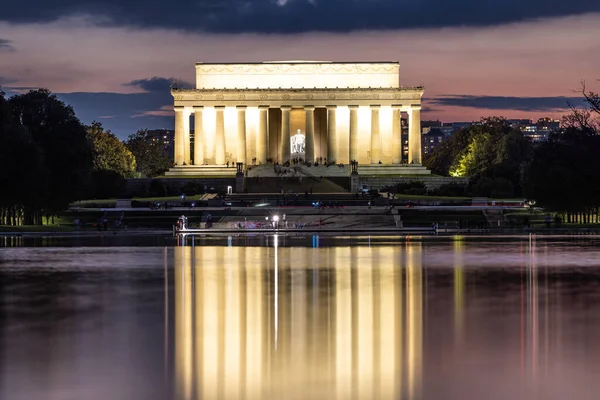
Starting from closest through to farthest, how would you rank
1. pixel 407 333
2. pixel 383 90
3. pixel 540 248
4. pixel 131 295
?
pixel 407 333 → pixel 131 295 → pixel 540 248 → pixel 383 90

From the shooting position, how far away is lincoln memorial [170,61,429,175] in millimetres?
149375

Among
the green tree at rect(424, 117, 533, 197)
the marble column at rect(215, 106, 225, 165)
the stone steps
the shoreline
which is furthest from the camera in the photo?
the marble column at rect(215, 106, 225, 165)

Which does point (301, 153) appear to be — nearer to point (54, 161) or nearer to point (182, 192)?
point (182, 192)

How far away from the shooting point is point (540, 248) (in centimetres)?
5772

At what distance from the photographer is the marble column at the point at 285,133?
494ft

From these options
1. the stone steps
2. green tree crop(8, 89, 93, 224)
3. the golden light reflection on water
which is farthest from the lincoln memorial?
the golden light reflection on water

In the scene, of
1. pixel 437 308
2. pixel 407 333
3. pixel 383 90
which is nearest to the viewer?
pixel 407 333

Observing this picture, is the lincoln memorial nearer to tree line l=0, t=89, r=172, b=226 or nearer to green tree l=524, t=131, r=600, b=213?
tree line l=0, t=89, r=172, b=226

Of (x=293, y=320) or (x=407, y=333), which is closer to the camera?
(x=407, y=333)

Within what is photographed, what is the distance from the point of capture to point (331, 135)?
150750 millimetres

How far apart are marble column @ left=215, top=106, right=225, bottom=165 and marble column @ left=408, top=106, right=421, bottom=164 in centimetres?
2433

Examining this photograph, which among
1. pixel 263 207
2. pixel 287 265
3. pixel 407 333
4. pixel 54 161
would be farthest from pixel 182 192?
pixel 407 333

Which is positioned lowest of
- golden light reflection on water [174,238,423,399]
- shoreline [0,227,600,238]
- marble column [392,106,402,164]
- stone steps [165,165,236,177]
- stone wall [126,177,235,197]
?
shoreline [0,227,600,238]

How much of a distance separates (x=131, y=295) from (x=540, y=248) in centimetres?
3092
